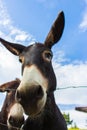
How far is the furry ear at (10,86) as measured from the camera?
989 cm

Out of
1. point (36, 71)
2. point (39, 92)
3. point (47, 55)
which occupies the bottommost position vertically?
point (39, 92)

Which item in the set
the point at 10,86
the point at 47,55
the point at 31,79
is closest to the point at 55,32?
the point at 47,55

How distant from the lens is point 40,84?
516 centimetres

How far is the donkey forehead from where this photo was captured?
5863 mm

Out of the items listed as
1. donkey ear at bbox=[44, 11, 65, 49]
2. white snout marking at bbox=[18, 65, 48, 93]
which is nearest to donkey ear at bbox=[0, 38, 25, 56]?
donkey ear at bbox=[44, 11, 65, 49]

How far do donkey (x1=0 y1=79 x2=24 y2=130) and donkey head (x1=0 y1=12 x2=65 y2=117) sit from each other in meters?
1.75

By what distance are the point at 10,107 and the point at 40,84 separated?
4.21 metres

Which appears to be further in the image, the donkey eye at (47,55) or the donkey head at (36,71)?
the donkey eye at (47,55)

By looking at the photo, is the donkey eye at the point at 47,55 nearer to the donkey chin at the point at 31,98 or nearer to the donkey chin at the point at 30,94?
the donkey chin at the point at 30,94

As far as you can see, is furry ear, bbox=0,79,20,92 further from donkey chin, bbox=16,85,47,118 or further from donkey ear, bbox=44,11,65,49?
donkey chin, bbox=16,85,47,118

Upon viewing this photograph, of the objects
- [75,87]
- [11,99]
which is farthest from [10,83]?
[75,87]

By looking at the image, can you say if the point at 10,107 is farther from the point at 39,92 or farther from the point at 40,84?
the point at 39,92

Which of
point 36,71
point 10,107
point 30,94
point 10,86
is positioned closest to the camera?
point 30,94

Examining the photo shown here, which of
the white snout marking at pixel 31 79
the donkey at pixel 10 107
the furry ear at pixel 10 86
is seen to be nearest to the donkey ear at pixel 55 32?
the white snout marking at pixel 31 79
